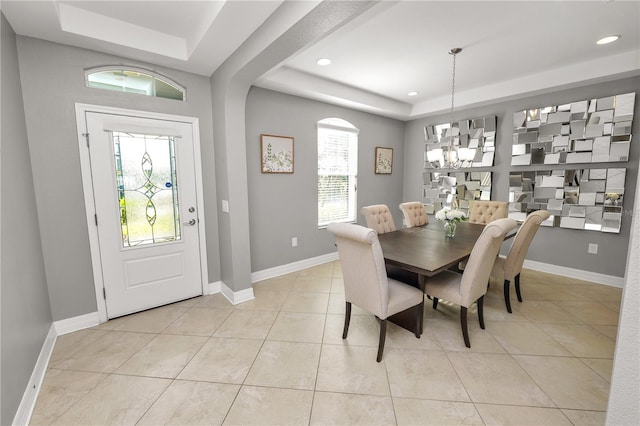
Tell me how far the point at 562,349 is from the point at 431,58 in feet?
9.80

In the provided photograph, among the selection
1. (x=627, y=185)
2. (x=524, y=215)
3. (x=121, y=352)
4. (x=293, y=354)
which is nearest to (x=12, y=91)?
(x=121, y=352)

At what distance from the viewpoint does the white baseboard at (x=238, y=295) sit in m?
2.96

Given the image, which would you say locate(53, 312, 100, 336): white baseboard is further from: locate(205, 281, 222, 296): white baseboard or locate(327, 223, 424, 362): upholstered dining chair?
locate(327, 223, 424, 362): upholstered dining chair

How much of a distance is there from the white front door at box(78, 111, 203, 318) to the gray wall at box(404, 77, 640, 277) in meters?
4.24

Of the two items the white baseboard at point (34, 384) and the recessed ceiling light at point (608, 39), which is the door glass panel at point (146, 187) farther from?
the recessed ceiling light at point (608, 39)

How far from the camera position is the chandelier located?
122 inches

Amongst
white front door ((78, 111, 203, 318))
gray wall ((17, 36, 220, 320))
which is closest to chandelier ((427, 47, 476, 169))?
white front door ((78, 111, 203, 318))

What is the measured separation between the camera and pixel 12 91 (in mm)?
1893

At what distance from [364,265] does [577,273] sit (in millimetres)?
3497

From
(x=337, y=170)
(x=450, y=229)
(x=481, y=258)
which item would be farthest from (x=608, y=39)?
(x=337, y=170)

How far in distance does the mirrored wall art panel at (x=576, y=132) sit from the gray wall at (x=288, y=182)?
2.24 m

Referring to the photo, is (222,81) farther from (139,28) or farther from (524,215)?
(524,215)

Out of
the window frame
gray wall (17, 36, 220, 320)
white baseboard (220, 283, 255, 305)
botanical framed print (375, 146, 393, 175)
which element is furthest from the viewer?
botanical framed print (375, 146, 393, 175)

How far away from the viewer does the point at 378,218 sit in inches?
128
